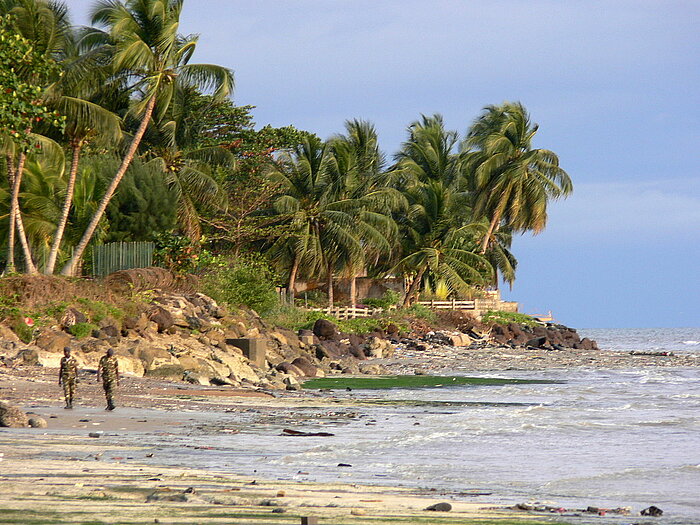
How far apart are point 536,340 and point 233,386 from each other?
31.4 meters

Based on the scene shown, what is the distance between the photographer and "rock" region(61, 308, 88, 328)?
941 inches

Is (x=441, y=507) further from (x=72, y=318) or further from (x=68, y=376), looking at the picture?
(x=72, y=318)

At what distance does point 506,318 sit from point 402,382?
31.0 metres

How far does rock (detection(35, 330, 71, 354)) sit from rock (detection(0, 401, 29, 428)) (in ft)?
33.0

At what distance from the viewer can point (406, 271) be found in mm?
51531

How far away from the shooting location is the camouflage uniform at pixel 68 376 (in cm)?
1464

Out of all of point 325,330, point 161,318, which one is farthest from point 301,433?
point 325,330

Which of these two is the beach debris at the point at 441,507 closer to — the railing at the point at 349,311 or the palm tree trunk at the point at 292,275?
the railing at the point at 349,311

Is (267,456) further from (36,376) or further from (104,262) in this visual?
(104,262)

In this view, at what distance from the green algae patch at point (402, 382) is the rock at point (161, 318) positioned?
4430mm

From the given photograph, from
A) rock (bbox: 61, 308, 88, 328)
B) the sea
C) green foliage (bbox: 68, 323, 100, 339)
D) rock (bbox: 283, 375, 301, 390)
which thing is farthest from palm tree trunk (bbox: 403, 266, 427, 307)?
green foliage (bbox: 68, 323, 100, 339)

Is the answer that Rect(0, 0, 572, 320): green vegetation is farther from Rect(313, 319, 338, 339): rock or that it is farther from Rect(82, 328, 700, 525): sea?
Rect(82, 328, 700, 525): sea

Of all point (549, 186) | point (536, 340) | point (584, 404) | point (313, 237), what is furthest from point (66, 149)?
point (549, 186)

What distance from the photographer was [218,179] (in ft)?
133
